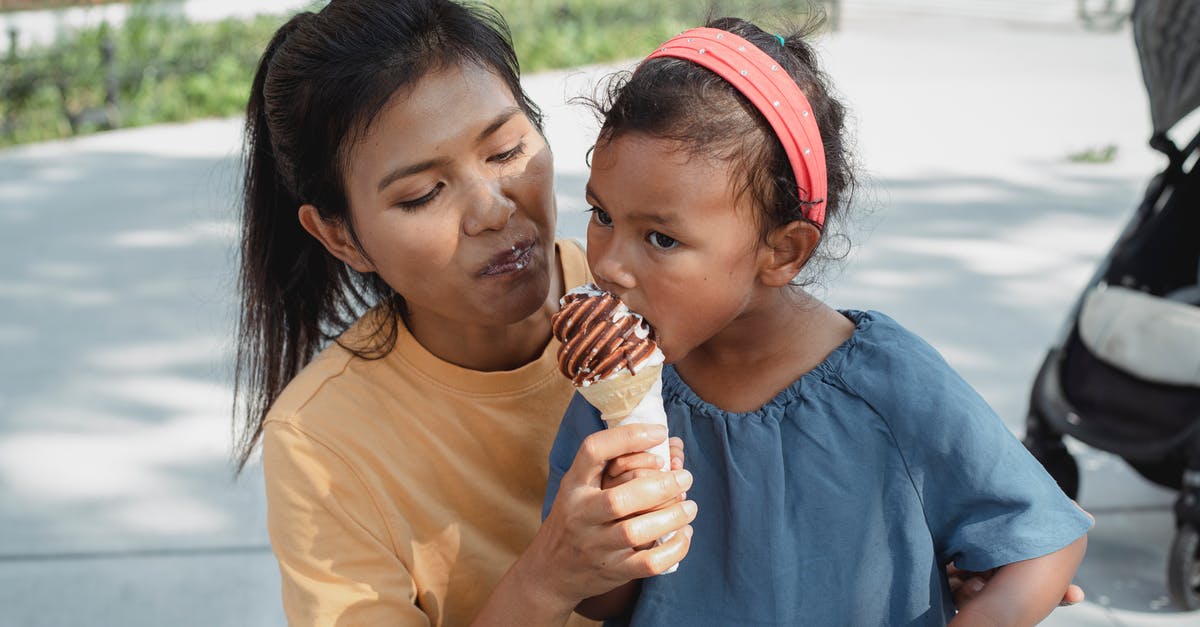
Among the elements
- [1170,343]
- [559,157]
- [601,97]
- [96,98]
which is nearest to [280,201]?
[601,97]

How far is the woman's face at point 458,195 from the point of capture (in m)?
1.80

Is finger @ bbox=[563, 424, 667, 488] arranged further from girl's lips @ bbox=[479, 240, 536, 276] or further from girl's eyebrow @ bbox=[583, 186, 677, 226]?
girl's lips @ bbox=[479, 240, 536, 276]

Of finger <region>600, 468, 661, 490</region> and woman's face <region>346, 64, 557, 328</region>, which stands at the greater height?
woman's face <region>346, 64, 557, 328</region>

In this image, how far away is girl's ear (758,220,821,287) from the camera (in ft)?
5.33

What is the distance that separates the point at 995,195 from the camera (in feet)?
21.1

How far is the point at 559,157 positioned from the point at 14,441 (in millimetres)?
3491

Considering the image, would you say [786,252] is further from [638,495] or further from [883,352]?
[638,495]

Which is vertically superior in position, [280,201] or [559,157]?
[280,201]

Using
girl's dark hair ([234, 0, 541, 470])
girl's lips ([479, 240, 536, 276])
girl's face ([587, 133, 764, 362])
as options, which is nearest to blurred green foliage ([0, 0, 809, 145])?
girl's dark hair ([234, 0, 541, 470])

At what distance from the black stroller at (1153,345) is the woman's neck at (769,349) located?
1.77 metres

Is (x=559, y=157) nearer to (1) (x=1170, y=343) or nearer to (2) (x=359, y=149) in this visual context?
(1) (x=1170, y=343)

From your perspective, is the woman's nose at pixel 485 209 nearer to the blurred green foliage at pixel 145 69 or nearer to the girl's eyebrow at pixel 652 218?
the girl's eyebrow at pixel 652 218

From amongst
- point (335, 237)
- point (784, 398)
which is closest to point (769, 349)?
point (784, 398)

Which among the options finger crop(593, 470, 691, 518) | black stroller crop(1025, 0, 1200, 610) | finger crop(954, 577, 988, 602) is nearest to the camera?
finger crop(593, 470, 691, 518)
